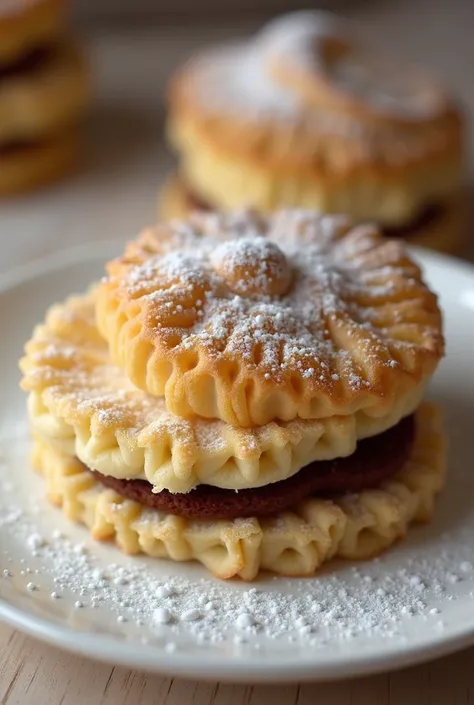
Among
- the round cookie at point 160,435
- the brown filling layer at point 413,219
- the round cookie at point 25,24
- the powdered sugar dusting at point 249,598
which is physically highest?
the round cookie at point 25,24

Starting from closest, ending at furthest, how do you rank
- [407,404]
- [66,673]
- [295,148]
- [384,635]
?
A: 1. [384,635]
2. [66,673]
3. [407,404]
4. [295,148]

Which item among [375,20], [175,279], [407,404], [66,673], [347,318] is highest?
[175,279]

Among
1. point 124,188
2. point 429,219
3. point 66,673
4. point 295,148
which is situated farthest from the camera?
point 124,188

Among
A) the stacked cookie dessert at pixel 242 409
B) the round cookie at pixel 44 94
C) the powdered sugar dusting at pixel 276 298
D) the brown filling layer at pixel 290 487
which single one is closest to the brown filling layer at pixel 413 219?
the round cookie at pixel 44 94

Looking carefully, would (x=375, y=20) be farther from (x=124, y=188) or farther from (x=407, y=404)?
(x=407, y=404)

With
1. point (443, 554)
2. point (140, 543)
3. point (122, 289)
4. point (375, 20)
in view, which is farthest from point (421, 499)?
point (375, 20)

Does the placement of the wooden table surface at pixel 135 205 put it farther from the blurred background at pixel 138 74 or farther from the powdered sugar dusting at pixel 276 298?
the powdered sugar dusting at pixel 276 298
